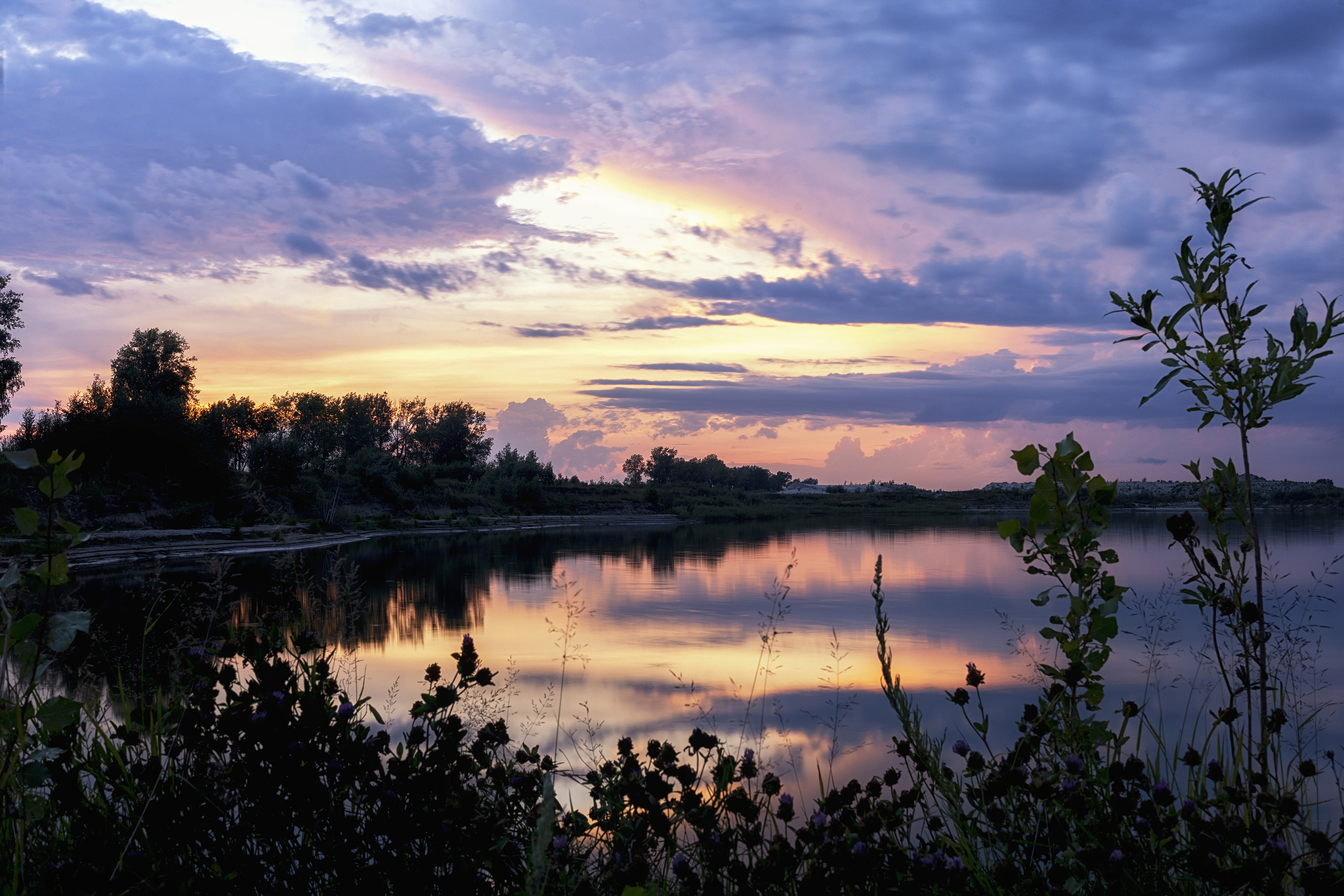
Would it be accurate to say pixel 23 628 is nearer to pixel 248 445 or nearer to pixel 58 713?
pixel 58 713

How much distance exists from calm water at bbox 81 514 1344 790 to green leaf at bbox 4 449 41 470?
237cm

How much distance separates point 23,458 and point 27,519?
4.9 inches

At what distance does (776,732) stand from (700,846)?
3.98m

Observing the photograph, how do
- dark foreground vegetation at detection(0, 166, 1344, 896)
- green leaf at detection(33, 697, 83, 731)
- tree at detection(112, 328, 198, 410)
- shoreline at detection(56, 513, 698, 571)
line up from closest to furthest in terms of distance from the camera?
green leaf at detection(33, 697, 83, 731) < dark foreground vegetation at detection(0, 166, 1344, 896) < shoreline at detection(56, 513, 698, 571) < tree at detection(112, 328, 198, 410)

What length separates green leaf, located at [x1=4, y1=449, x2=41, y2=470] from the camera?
1.68 m

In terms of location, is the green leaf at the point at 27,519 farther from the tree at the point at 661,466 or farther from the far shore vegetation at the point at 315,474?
the tree at the point at 661,466

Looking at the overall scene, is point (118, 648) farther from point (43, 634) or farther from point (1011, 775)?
point (1011, 775)

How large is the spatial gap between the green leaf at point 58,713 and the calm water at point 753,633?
2.21m

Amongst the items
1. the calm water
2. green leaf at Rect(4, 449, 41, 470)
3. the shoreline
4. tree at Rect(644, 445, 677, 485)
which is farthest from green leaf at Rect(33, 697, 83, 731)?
tree at Rect(644, 445, 677, 485)

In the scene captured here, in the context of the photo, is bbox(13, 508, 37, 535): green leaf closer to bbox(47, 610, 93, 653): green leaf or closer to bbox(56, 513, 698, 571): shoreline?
bbox(47, 610, 93, 653): green leaf

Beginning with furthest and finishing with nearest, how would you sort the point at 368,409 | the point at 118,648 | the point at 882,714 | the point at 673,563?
the point at 368,409 → the point at 673,563 → the point at 118,648 → the point at 882,714

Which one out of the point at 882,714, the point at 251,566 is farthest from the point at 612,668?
the point at 251,566

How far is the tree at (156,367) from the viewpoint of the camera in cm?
4472

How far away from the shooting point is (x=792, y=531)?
39656 mm
